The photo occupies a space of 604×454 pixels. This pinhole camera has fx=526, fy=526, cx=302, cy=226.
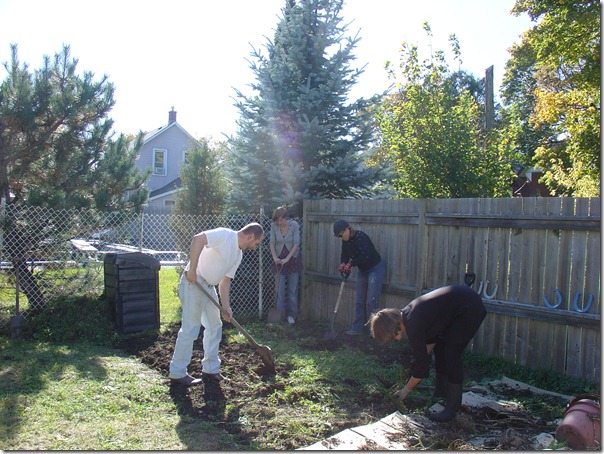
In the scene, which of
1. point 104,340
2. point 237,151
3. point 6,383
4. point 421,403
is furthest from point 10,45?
point 421,403

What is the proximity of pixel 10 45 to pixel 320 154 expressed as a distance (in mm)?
5117

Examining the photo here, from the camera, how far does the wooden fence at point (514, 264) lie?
17.6 ft

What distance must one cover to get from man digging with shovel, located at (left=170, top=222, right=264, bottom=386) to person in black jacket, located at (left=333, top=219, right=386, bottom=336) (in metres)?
2.37

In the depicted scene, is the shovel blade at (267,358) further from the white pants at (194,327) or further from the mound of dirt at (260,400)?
the white pants at (194,327)

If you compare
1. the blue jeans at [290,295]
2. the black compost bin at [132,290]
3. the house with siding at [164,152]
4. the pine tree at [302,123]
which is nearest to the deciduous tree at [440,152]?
the pine tree at [302,123]

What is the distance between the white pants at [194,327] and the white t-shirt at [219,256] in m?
0.12

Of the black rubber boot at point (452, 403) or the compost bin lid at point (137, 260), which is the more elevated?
the compost bin lid at point (137, 260)

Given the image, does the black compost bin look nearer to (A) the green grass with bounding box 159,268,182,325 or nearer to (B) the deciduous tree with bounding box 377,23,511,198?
(A) the green grass with bounding box 159,268,182,325

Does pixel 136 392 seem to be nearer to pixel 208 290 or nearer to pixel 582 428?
pixel 208 290

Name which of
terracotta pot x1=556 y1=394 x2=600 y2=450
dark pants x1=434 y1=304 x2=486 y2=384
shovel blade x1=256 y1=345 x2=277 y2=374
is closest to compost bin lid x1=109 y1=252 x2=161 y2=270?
shovel blade x1=256 y1=345 x2=277 y2=374

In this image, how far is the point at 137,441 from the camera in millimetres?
3930

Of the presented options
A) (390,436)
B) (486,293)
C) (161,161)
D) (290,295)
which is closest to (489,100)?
(290,295)

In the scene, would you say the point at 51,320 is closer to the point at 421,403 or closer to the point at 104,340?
the point at 104,340

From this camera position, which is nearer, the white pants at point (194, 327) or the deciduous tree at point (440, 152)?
the white pants at point (194, 327)
